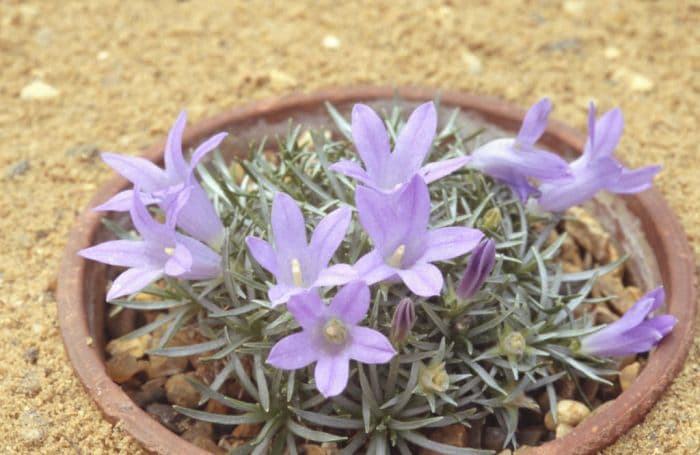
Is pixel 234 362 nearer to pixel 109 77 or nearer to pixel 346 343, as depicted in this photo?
pixel 346 343

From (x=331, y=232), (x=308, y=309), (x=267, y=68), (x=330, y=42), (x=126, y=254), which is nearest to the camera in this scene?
(x=308, y=309)

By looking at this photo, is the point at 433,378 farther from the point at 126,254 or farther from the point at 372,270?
the point at 126,254

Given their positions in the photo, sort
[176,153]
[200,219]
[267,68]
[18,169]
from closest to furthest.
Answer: [176,153] → [200,219] → [18,169] → [267,68]

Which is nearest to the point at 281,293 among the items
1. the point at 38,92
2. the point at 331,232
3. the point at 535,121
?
the point at 331,232

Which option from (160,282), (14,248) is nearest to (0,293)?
(14,248)

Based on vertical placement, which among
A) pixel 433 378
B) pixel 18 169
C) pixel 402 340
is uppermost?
pixel 402 340
